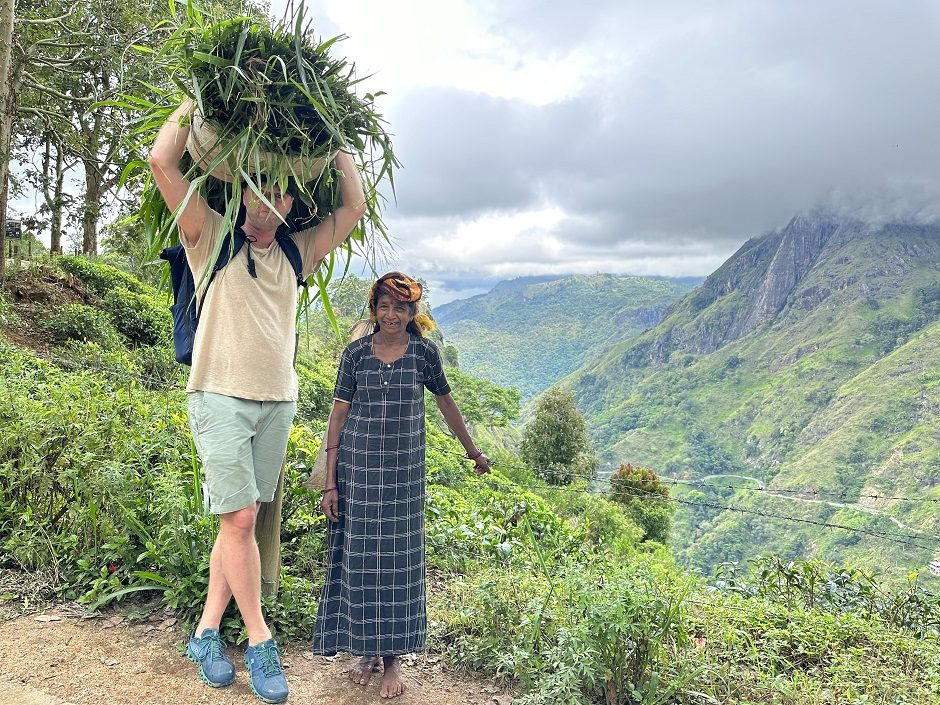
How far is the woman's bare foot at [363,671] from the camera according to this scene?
2711 millimetres

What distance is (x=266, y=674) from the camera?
2.39 m

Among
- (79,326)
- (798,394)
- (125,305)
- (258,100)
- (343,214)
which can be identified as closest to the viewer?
(258,100)

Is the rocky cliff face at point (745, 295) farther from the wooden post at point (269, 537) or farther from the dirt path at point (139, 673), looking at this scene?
the wooden post at point (269, 537)

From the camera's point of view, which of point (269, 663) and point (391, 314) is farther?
point (391, 314)

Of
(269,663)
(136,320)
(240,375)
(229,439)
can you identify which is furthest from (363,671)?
(136,320)

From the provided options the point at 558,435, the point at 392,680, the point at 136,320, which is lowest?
the point at 558,435

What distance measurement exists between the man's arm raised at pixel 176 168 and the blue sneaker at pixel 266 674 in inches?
58.1

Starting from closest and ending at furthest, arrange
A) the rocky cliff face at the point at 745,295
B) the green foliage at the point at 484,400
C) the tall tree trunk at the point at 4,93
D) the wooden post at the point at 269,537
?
the wooden post at the point at 269,537
the tall tree trunk at the point at 4,93
the green foliage at the point at 484,400
the rocky cliff face at the point at 745,295

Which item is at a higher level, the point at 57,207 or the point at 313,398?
Answer: the point at 57,207

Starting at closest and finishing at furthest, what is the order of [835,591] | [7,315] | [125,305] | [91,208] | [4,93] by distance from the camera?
[835,591] → [4,93] → [7,315] → [125,305] → [91,208]

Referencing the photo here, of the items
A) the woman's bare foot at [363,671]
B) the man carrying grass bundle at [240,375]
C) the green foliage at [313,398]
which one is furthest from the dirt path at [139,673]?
the green foliage at [313,398]

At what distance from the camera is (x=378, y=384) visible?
2.66 meters

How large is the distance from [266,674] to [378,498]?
72 centimetres

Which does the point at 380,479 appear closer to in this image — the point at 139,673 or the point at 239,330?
the point at 239,330
